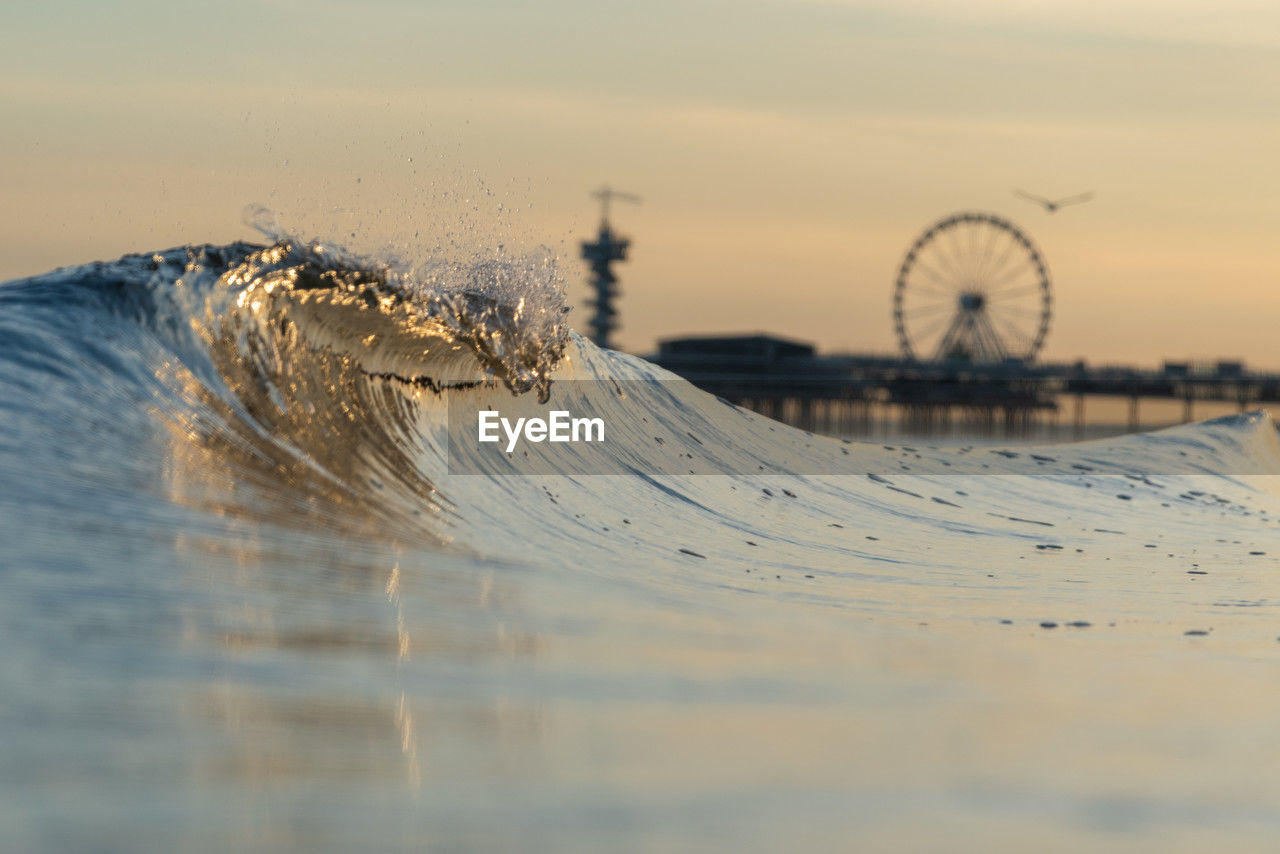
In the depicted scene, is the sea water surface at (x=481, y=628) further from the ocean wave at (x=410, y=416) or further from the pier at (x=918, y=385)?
the pier at (x=918, y=385)

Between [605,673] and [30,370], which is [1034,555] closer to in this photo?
[605,673]

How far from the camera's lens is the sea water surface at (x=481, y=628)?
405 centimetres

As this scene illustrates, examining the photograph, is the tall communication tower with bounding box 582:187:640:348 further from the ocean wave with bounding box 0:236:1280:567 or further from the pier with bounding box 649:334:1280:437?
the ocean wave with bounding box 0:236:1280:567

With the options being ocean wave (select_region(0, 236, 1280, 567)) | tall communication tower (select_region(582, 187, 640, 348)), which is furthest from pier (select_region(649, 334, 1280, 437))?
ocean wave (select_region(0, 236, 1280, 567))

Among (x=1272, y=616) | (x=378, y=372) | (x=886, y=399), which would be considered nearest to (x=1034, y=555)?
(x=1272, y=616)

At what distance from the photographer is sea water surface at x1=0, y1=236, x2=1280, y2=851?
4.05 m

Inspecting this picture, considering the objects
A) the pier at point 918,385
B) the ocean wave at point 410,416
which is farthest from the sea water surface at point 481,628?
the pier at point 918,385

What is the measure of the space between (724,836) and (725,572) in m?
4.80

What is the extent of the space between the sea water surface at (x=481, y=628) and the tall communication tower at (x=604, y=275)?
88.4m

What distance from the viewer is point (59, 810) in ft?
12.2

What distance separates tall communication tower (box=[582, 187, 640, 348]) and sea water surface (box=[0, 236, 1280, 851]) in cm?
8836

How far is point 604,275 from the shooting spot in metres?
102

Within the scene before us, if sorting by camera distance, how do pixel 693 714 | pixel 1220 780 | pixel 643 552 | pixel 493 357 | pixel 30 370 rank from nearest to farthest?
pixel 1220 780
pixel 693 714
pixel 30 370
pixel 643 552
pixel 493 357

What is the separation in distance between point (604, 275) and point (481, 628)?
9714cm
